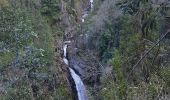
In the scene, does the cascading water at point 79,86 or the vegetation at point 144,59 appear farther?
the cascading water at point 79,86

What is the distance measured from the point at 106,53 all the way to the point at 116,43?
718 millimetres

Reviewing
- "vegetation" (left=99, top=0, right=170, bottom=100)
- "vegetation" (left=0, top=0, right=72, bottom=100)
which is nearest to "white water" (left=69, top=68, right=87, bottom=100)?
"vegetation" (left=0, top=0, right=72, bottom=100)

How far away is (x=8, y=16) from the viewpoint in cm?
1889

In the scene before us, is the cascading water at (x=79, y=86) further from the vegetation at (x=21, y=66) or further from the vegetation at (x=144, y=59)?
the vegetation at (x=144, y=59)

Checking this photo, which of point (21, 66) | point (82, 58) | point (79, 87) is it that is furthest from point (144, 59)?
point (79, 87)

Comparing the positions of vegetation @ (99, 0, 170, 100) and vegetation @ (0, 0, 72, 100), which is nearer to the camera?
vegetation @ (99, 0, 170, 100)

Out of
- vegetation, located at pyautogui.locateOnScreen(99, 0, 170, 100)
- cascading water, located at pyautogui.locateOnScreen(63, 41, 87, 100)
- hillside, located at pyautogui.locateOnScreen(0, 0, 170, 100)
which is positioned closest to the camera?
vegetation, located at pyautogui.locateOnScreen(99, 0, 170, 100)

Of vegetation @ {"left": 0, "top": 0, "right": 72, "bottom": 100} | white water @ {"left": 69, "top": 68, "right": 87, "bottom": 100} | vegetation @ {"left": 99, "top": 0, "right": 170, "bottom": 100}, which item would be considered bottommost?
white water @ {"left": 69, "top": 68, "right": 87, "bottom": 100}

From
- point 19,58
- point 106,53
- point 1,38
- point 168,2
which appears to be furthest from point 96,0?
point 168,2

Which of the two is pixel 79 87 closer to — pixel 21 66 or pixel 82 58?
pixel 82 58

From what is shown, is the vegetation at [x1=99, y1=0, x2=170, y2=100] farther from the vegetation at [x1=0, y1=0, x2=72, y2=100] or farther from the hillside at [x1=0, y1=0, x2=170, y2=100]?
the vegetation at [x1=0, y1=0, x2=72, y2=100]

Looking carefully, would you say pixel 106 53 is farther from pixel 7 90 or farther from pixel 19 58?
pixel 7 90

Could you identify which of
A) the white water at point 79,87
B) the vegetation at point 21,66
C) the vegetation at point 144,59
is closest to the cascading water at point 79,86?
the white water at point 79,87

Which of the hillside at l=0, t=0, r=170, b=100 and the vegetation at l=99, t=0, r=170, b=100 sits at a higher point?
the vegetation at l=99, t=0, r=170, b=100
